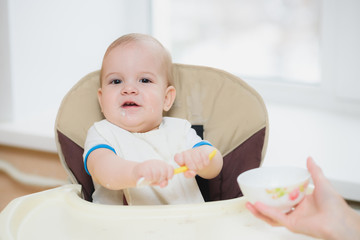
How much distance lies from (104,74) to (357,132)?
84 cm

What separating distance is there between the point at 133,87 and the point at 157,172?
0.29 metres

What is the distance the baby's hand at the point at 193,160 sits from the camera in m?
0.97

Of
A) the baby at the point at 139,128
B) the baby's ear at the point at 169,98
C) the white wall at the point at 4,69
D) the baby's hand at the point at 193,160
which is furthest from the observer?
the white wall at the point at 4,69

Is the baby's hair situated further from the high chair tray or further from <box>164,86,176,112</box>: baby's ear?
the high chair tray

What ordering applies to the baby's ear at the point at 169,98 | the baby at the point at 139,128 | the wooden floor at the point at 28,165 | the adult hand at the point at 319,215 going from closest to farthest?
the adult hand at the point at 319,215 < the baby at the point at 139,128 < the baby's ear at the point at 169,98 < the wooden floor at the point at 28,165

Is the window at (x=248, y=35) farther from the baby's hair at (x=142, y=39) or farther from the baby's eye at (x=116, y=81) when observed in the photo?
the baby's eye at (x=116, y=81)

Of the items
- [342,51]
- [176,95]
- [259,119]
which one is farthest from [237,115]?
[342,51]

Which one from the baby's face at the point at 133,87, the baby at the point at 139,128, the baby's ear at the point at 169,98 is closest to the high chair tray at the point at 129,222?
the baby at the point at 139,128

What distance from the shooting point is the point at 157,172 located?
904 millimetres

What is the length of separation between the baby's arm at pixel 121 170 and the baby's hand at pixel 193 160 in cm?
7

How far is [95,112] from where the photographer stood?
1.25m

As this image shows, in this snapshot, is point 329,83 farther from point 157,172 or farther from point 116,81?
point 157,172

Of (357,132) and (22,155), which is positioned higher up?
(357,132)

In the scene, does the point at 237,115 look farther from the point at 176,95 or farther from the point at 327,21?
the point at 327,21
